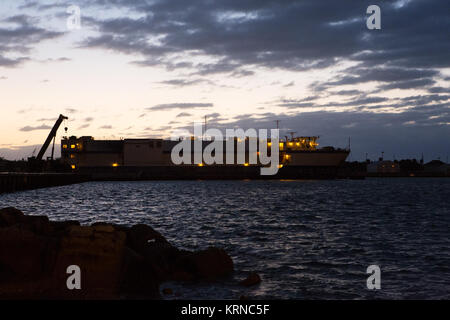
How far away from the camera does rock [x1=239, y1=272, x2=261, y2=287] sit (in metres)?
12.3

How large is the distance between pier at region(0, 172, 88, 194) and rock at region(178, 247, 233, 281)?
47.0m

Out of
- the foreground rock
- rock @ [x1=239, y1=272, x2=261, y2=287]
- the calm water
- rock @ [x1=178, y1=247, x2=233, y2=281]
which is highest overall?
the foreground rock

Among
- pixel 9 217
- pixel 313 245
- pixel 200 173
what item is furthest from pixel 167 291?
pixel 200 173

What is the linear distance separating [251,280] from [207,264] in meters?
1.32

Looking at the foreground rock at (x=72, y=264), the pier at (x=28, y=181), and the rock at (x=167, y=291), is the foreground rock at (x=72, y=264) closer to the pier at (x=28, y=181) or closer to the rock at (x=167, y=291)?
the rock at (x=167, y=291)

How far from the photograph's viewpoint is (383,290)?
39.4 ft

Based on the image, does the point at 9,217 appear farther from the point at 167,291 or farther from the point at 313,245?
the point at 313,245

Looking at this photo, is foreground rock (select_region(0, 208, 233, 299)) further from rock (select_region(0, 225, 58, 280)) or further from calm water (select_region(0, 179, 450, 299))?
calm water (select_region(0, 179, 450, 299))

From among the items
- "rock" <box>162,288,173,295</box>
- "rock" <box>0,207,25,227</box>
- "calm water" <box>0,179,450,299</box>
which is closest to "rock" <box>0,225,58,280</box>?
"rock" <box>162,288,173,295</box>

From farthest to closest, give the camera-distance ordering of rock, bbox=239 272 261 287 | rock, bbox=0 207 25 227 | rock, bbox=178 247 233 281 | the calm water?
rock, bbox=0 207 25 227
rock, bbox=178 247 233 281
rock, bbox=239 272 261 287
the calm water

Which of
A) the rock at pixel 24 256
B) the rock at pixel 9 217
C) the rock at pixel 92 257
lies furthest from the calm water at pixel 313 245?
the rock at pixel 9 217

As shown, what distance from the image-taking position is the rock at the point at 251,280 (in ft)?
40.3

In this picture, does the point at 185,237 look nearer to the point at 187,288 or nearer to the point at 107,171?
the point at 187,288

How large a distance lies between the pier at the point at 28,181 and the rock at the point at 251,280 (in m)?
48.2
